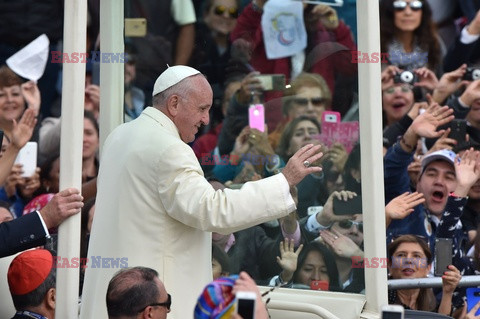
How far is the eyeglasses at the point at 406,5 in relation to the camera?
830cm

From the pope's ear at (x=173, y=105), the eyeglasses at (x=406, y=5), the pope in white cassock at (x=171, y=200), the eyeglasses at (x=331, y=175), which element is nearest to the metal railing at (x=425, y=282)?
the eyeglasses at (x=331, y=175)

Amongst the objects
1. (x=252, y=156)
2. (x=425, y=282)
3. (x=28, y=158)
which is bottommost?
(x=425, y=282)

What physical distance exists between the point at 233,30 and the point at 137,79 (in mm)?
669

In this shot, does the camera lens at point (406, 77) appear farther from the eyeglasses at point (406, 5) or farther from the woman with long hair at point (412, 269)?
the woman with long hair at point (412, 269)

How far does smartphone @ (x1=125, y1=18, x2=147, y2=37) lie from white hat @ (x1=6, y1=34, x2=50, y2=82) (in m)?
2.65

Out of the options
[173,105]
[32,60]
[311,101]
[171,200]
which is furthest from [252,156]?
[32,60]

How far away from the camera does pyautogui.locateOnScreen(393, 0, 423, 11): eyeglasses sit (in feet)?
27.2

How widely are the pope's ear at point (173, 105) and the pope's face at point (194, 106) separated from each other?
15 millimetres

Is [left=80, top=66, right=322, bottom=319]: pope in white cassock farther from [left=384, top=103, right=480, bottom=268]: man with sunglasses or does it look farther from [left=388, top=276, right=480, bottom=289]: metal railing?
[left=384, top=103, right=480, bottom=268]: man with sunglasses

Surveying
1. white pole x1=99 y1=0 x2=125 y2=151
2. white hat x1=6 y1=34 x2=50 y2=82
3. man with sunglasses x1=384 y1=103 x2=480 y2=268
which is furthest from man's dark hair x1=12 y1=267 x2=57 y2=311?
white hat x1=6 y1=34 x2=50 y2=82

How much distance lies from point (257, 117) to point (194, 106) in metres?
1.27

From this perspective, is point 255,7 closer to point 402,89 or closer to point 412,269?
point 412,269

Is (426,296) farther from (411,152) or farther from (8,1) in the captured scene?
(8,1)

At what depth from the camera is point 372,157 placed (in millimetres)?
4844
